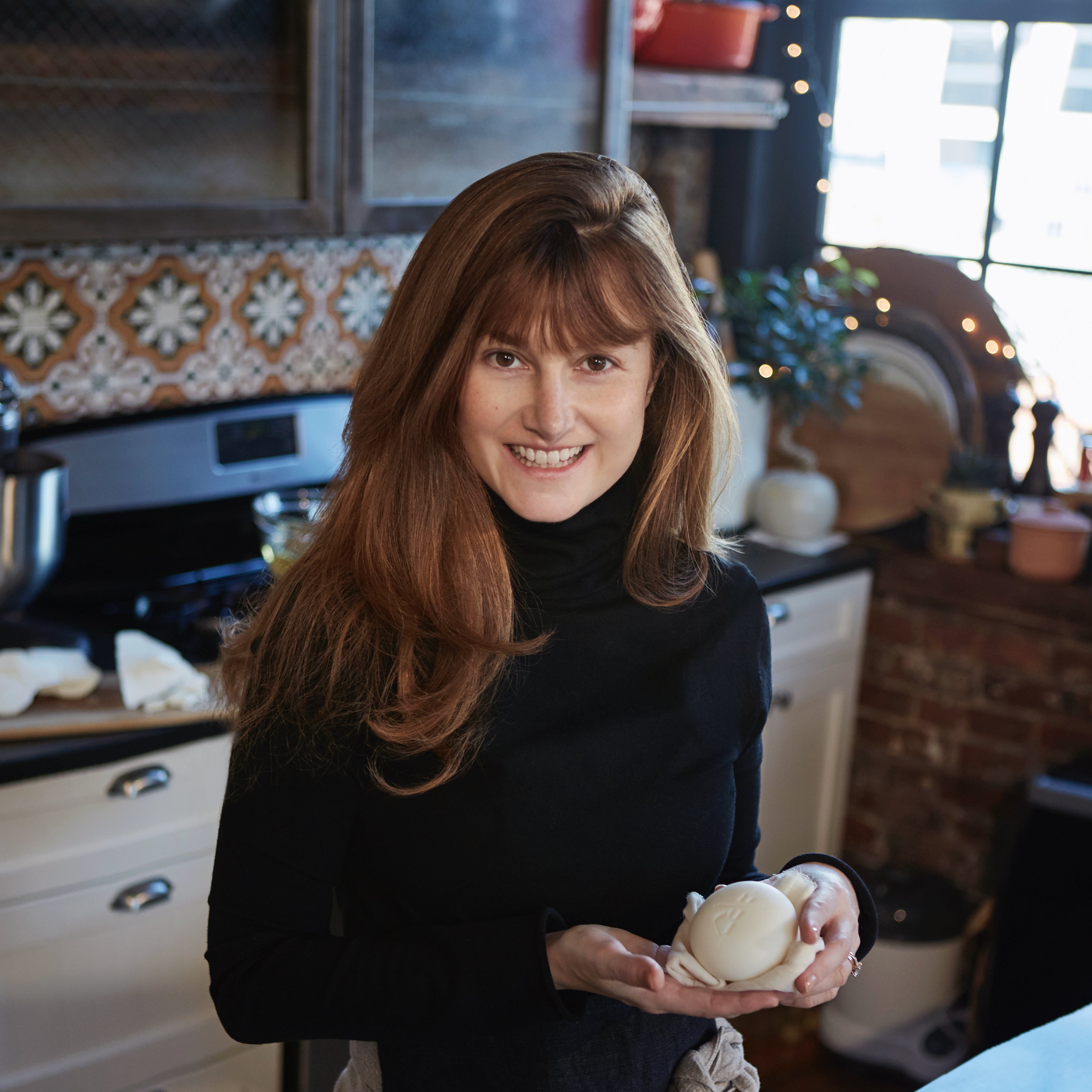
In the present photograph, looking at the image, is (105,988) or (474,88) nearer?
(105,988)

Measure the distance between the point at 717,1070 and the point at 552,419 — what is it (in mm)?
616

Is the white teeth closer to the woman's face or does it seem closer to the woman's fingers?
the woman's face

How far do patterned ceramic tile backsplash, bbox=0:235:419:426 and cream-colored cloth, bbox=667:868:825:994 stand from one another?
1.48 m

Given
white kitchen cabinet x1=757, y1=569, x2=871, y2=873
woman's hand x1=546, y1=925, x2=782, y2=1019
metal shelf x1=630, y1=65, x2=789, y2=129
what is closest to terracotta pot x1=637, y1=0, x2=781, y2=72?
metal shelf x1=630, y1=65, x2=789, y2=129

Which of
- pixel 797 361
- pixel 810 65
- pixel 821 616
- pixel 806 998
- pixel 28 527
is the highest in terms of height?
pixel 810 65

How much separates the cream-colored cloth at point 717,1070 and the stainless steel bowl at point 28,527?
1144mm

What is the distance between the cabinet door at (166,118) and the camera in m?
1.63

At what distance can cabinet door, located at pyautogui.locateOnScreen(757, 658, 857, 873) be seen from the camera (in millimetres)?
2654

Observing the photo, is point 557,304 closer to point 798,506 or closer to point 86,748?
point 86,748

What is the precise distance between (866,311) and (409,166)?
4.04ft

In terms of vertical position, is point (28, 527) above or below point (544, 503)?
below

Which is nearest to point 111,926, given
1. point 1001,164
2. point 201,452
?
point 201,452

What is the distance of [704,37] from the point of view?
2.59m

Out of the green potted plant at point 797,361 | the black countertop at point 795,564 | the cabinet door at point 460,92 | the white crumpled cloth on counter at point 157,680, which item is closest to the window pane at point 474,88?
the cabinet door at point 460,92
